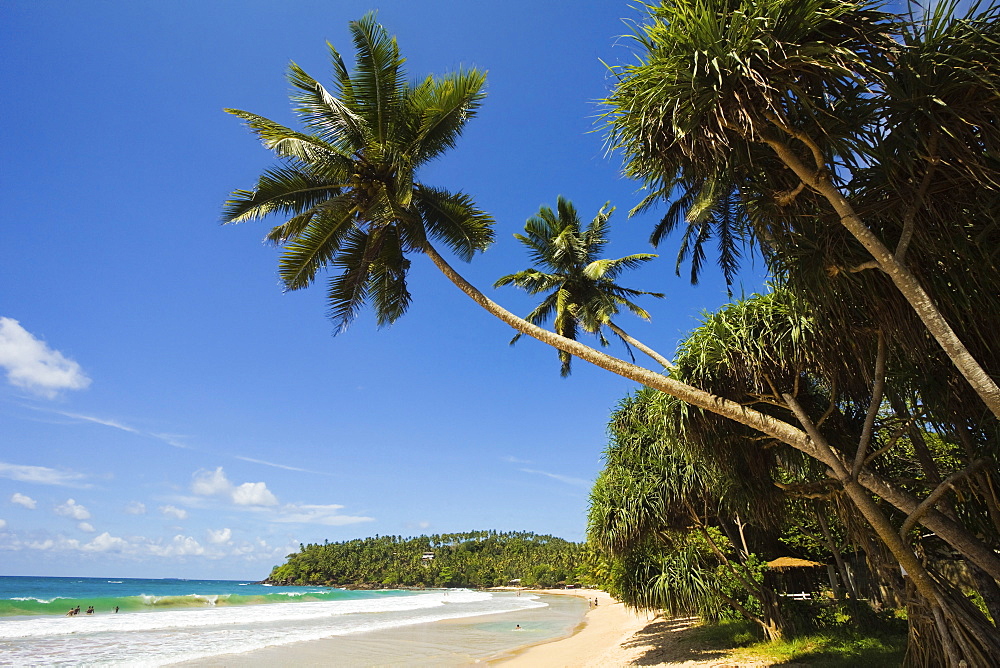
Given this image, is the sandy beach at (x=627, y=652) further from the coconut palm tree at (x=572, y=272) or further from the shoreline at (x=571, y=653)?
the coconut palm tree at (x=572, y=272)

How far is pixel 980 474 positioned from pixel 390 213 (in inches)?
288

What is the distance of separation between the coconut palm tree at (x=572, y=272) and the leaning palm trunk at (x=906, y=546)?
8.35m

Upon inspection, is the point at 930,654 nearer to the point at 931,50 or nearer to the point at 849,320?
the point at 849,320

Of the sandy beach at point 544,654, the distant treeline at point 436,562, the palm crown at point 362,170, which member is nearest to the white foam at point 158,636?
the sandy beach at point 544,654

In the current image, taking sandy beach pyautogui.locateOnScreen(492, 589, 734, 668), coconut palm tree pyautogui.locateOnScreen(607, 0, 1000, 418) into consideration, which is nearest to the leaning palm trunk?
coconut palm tree pyautogui.locateOnScreen(607, 0, 1000, 418)

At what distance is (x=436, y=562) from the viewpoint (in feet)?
341

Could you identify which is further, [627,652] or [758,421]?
[627,652]

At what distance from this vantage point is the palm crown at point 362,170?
295 inches

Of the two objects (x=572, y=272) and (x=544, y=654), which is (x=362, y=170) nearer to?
(x=572, y=272)

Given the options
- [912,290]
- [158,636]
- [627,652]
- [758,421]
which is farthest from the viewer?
[158,636]

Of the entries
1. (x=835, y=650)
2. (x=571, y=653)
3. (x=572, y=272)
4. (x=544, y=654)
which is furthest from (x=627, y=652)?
(x=572, y=272)

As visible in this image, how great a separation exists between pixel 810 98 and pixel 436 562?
11082 cm

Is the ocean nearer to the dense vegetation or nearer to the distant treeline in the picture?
the dense vegetation

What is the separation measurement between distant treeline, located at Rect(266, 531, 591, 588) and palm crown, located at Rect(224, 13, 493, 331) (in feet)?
260
